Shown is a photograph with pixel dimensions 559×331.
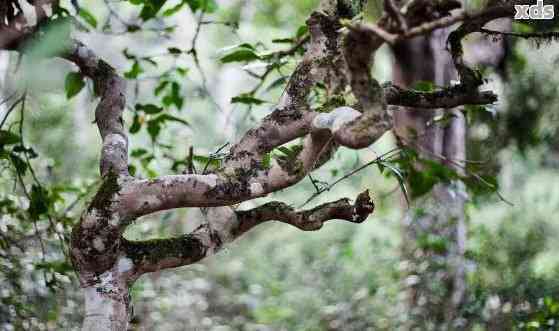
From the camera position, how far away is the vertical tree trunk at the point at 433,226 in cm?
268

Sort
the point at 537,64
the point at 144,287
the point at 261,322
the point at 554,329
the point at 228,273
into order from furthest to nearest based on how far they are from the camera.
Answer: the point at 228,273, the point at 537,64, the point at 261,322, the point at 144,287, the point at 554,329

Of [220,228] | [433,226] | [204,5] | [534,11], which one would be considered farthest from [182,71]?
[433,226]

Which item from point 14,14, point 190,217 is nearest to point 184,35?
point 190,217

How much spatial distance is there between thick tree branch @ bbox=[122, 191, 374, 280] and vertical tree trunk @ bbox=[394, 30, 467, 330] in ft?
3.21

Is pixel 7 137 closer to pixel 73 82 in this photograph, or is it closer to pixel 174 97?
pixel 73 82

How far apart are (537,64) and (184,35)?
14.2 feet

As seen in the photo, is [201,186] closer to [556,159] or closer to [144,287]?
[144,287]

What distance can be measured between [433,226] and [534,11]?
1902 mm

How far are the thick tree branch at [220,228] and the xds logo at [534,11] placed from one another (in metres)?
0.41

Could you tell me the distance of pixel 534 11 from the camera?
120 centimetres

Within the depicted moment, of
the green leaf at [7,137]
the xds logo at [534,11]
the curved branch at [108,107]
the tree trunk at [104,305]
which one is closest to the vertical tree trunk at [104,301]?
the tree trunk at [104,305]

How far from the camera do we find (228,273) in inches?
179

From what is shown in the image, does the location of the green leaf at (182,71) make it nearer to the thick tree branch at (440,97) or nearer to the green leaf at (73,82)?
the green leaf at (73,82)

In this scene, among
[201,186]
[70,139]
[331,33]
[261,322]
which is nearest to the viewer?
[201,186]
